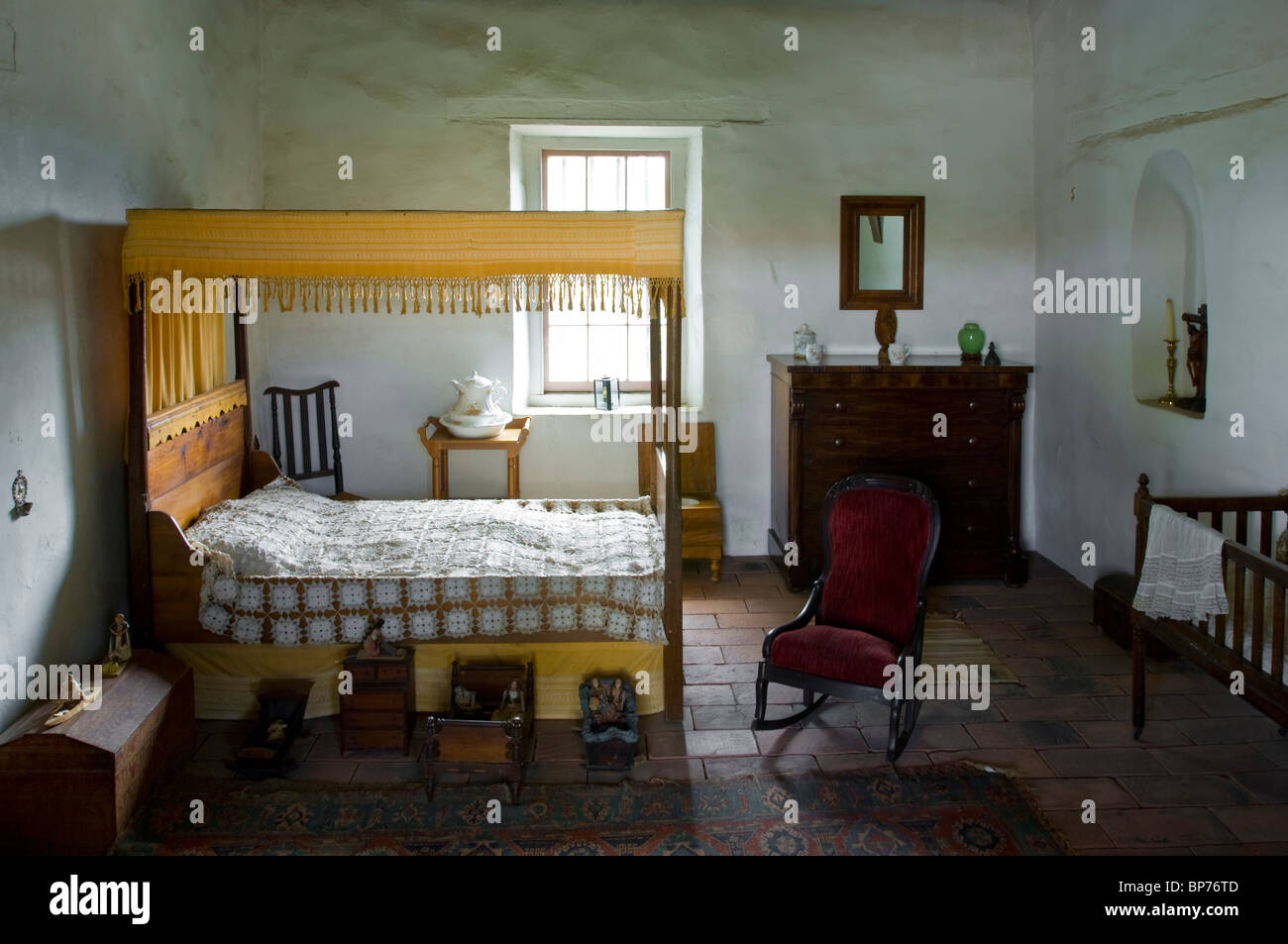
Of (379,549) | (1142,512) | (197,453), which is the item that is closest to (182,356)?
(197,453)

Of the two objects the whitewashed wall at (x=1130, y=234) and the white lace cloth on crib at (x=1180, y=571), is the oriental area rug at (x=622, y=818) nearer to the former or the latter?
the white lace cloth on crib at (x=1180, y=571)

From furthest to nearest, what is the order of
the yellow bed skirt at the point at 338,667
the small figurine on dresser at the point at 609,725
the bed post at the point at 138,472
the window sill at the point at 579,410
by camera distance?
1. the window sill at the point at 579,410
2. the yellow bed skirt at the point at 338,667
3. the bed post at the point at 138,472
4. the small figurine on dresser at the point at 609,725

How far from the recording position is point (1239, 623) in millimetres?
4785

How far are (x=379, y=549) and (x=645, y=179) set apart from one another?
12.6 feet

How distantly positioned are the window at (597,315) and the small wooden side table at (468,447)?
2.79 feet

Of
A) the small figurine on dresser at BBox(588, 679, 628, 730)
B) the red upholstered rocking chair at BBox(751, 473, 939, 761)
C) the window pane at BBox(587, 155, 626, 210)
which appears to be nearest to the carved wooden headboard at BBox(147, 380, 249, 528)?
the small figurine on dresser at BBox(588, 679, 628, 730)

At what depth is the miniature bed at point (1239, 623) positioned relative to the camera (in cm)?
450

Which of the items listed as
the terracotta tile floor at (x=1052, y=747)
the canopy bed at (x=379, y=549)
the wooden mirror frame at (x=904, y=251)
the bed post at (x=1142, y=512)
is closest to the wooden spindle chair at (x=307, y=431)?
the canopy bed at (x=379, y=549)

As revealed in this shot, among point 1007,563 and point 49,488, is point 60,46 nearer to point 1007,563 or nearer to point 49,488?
point 49,488

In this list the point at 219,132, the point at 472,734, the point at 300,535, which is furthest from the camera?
the point at 219,132

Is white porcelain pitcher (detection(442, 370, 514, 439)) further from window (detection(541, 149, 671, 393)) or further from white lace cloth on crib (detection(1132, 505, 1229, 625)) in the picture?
white lace cloth on crib (detection(1132, 505, 1229, 625))

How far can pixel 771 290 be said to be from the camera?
834cm

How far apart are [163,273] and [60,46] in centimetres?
105

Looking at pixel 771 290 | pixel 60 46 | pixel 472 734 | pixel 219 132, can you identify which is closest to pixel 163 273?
pixel 60 46
